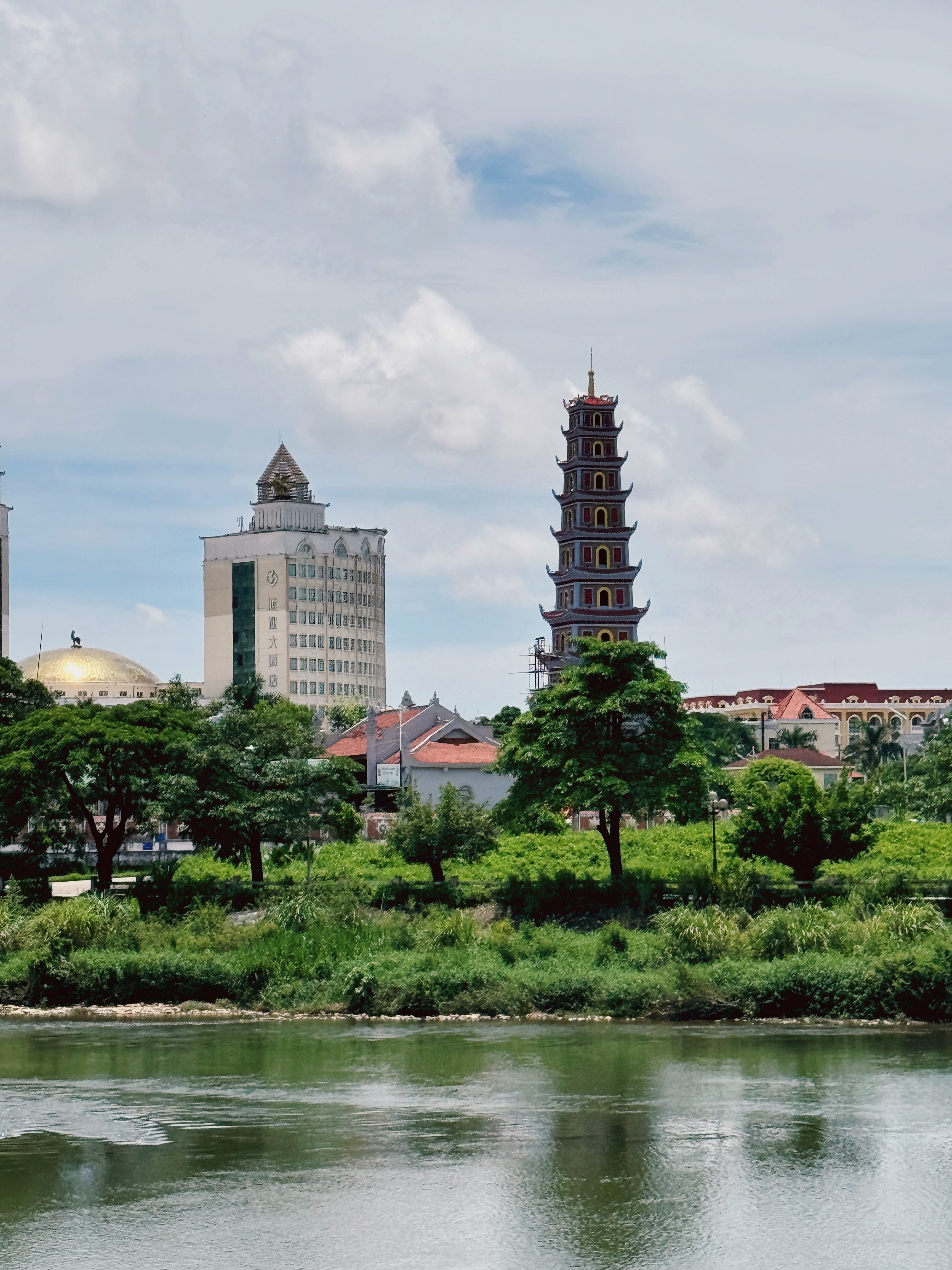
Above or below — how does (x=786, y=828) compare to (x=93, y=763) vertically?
below

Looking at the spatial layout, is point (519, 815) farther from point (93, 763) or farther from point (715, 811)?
point (93, 763)

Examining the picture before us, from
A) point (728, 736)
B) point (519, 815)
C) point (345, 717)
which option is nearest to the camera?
point (519, 815)

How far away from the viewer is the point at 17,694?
92000 millimetres

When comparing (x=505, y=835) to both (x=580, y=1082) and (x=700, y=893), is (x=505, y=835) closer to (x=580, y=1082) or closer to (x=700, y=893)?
(x=700, y=893)

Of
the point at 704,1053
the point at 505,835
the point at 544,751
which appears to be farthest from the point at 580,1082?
the point at 505,835

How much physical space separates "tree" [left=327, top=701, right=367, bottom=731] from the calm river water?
5101 inches

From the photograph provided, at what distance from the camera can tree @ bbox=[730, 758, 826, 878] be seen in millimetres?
70062

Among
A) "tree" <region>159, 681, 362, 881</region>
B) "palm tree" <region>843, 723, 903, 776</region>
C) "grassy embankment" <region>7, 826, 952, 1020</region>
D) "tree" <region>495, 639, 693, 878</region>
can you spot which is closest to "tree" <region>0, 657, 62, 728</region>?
"tree" <region>159, 681, 362, 881</region>

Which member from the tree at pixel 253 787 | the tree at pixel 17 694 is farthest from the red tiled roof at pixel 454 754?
the tree at pixel 253 787

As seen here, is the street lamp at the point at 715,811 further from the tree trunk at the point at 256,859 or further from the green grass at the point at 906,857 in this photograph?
the tree trunk at the point at 256,859

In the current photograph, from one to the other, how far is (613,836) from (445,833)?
22.1 ft

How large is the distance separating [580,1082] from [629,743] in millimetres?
26730

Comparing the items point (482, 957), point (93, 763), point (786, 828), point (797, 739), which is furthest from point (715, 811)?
point (797, 739)

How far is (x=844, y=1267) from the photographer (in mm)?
27578
